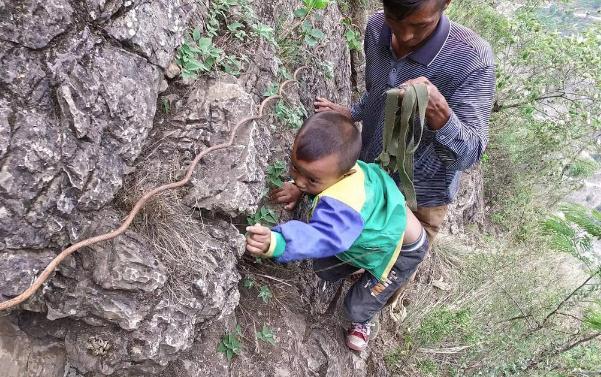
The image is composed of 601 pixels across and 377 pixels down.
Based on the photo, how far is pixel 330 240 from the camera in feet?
6.49

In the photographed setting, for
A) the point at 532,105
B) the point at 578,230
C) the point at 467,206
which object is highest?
the point at 578,230

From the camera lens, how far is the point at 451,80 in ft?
7.19

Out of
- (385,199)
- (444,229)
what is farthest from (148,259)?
(444,229)

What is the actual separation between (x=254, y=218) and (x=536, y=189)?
26.7 feet

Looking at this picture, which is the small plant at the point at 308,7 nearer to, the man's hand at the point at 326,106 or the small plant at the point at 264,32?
the small plant at the point at 264,32

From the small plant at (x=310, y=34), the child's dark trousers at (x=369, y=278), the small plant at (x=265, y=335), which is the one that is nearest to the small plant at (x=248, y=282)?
the small plant at (x=265, y=335)

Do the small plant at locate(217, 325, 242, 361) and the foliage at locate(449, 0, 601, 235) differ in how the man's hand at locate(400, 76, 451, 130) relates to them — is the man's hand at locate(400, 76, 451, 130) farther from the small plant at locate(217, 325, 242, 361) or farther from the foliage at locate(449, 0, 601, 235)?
the foliage at locate(449, 0, 601, 235)

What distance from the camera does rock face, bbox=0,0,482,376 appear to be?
63.9 inches

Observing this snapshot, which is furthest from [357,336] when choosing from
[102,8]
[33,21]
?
→ [33,21]

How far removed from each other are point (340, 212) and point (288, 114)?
3.21 ft

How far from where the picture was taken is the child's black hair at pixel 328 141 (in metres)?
2.03

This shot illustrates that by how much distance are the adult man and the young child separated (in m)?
0.29

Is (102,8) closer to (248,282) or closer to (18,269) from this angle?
(18,269)

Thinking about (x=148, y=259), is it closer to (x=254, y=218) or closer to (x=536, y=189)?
(x=254, y=218)
